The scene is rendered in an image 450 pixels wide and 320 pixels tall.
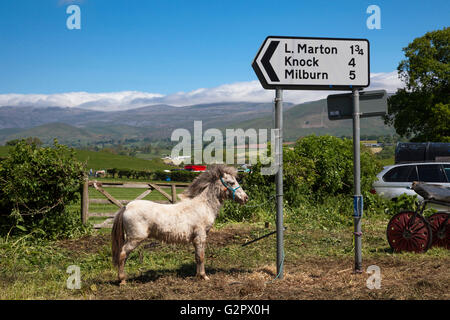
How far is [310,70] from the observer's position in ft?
20.9

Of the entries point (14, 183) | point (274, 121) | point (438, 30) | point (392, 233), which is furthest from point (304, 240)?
point (438, 30)

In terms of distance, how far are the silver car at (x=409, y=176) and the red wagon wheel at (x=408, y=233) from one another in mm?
4677

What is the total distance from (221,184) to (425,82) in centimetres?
3737

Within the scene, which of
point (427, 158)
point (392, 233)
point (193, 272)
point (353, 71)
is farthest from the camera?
point (427, 158)

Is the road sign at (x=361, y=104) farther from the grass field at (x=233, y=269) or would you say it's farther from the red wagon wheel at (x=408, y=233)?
the red wagon wheel at (x=408, y=233)

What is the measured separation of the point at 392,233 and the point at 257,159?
710 cm

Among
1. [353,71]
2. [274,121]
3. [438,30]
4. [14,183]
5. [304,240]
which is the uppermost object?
[438,30]

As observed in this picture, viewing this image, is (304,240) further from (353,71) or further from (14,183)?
(14,183)

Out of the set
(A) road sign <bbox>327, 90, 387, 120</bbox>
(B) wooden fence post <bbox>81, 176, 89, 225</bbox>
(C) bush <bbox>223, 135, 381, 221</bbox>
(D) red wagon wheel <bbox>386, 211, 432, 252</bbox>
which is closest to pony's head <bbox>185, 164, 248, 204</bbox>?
(A) road sign <bbox>327, 90, 387, 120</bbox>

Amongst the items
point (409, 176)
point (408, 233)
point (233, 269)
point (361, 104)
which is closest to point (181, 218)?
point (233, 269)

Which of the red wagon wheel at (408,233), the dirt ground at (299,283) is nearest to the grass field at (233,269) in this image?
the dirt ground at (299,283)

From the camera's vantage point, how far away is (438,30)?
128 feet

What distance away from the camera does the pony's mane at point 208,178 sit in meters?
6.73

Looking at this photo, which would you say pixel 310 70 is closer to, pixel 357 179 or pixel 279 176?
pixel 279 176
